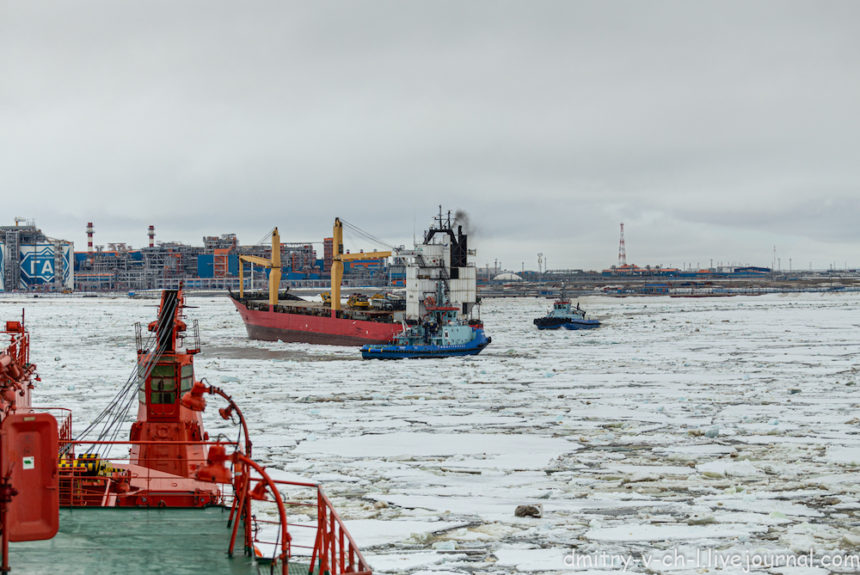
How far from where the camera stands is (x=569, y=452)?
1420 centimetres

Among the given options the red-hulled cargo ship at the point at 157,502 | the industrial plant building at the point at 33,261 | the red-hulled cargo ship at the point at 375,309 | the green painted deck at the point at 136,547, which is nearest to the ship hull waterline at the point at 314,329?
the red-hulled cargo ship at the point at 375,309

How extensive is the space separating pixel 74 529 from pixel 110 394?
16.5m

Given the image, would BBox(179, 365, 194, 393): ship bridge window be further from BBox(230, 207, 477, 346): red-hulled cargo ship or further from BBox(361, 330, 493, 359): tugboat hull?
BBox(230, 207, 477, 346): red-hulled cargo ship

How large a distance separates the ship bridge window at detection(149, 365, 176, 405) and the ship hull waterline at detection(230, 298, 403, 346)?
Result: 97.2 ft

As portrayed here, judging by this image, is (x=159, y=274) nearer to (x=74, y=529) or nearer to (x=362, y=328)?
(x=362, y=328)

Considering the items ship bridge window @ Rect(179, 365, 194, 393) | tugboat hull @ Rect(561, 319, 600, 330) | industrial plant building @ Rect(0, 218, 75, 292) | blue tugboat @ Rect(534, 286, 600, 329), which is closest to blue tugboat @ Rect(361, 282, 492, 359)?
blue tugboat @ Rect(534, 286, 600, 329)

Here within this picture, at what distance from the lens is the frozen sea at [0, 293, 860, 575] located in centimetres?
888

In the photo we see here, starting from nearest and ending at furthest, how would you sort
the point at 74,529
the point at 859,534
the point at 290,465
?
1. the point at 74,529
2. the point at 859,534
3. the point at 290,465

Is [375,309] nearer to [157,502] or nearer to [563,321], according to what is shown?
[563,321]

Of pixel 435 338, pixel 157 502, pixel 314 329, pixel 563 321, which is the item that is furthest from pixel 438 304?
pixel 157 502

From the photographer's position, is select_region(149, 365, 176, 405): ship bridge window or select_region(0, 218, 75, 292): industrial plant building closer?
select_region(149, 365, 176, 405): ship bridge window

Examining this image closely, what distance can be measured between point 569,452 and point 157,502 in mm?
7562

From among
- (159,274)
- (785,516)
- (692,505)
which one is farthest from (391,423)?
(159,274)

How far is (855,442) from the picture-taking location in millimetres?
14406
